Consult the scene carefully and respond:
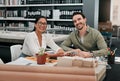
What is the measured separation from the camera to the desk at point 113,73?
4.50ft

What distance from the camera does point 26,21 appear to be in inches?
235

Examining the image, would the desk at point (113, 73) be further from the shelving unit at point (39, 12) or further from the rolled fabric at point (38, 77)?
the shelving unit at point (39, 12)

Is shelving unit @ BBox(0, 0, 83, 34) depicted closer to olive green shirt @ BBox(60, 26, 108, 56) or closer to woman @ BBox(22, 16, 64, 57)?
woman @ BBox(22, 16, 64, 57)

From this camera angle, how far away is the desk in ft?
4.50

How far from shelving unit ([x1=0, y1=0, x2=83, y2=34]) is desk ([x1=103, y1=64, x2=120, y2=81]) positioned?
333 cm

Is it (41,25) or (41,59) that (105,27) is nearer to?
(41,25)

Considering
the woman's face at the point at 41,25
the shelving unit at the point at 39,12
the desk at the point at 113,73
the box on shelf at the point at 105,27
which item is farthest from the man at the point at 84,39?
the box on shelf at the point at 105,27

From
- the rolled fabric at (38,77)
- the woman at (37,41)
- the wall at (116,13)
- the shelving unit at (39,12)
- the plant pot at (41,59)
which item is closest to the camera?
the rolled fabric at (38,77)

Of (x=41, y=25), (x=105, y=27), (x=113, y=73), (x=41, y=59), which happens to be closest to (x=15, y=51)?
(x=41, y=25)

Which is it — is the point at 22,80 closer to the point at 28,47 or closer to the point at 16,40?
the point at 28,47

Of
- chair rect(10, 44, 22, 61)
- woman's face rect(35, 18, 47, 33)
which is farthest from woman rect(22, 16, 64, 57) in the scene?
chair rect(10, 44, 22, 61)

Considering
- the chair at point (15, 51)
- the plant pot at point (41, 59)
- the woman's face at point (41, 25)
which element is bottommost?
the chair at point (15, 51)

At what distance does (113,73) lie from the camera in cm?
154

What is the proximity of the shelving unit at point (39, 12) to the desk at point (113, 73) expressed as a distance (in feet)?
10.9
